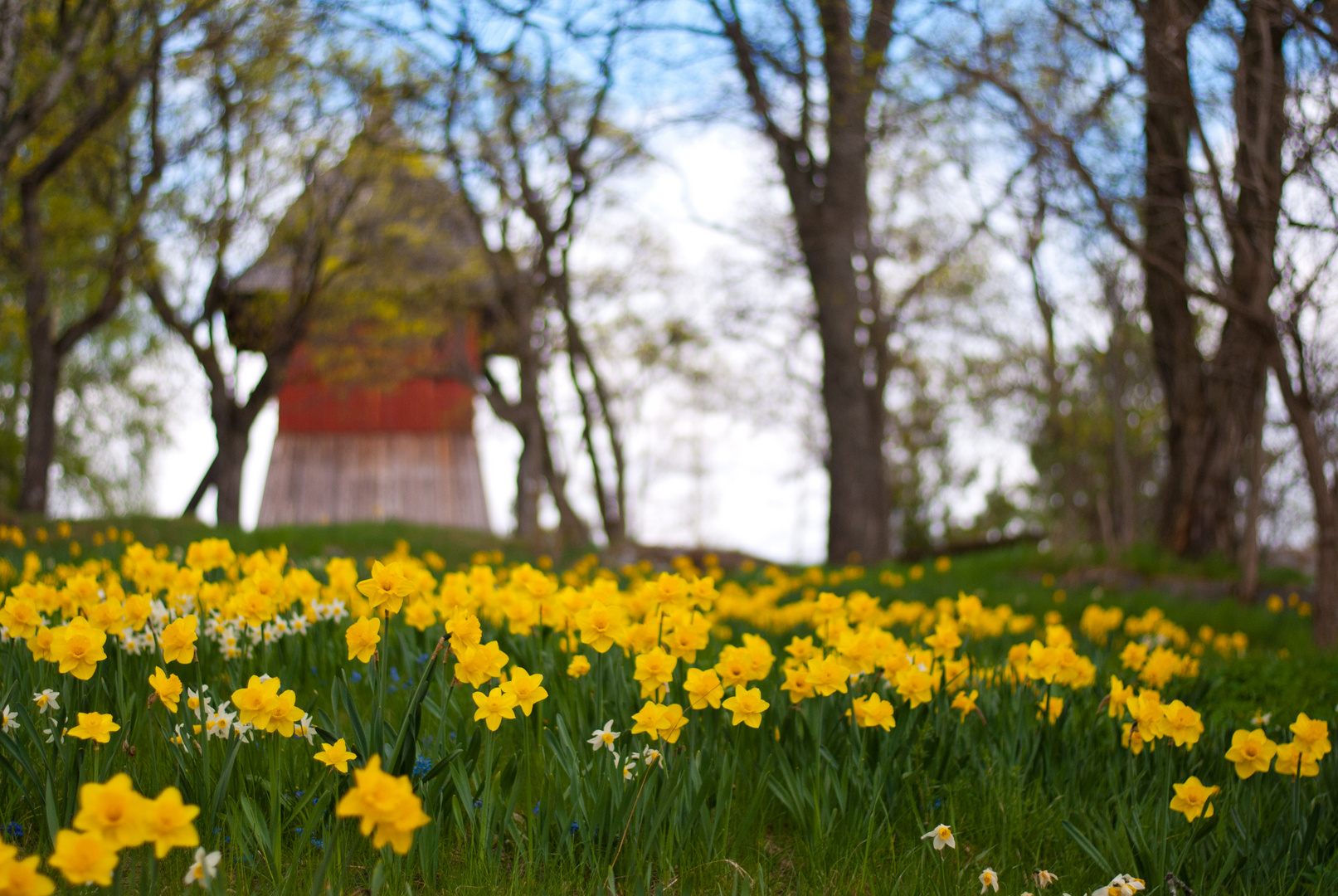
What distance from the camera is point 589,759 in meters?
2.51

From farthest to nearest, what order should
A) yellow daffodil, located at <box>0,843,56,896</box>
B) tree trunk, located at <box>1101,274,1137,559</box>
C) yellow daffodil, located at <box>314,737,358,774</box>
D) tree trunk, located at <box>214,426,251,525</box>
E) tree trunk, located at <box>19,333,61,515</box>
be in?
1. tree trunk, located at <box>214,426,251,525</box>
2. tree trunk, located at <box>19,333,61,515</box>
3. tree trunk, located at <box>1101,274,1137,559</box>
4. yellow daffodil, located at <box>314,737,358,774</box>
5. yellow daffodil, located at <box>0,843,56,896</box>

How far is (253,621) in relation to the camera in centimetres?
291

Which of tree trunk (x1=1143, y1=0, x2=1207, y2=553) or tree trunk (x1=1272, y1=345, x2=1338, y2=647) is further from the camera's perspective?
tree trunk (x1=1143, y1=0, x2=1207, y2=553)

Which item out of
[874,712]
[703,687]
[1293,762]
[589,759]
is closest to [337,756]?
[589,759]

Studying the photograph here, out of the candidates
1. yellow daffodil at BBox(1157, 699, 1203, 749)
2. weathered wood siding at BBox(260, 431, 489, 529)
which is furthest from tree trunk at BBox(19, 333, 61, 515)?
yellow daffodil at BBox(1157, 699, 1203, 749)

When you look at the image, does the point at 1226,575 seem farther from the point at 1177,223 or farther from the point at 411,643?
the point at 411,643

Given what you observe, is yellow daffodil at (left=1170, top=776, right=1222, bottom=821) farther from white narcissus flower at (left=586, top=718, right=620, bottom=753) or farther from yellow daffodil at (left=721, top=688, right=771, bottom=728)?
white narcissus flower at (left=586, top=718, right=620, bottom=753)

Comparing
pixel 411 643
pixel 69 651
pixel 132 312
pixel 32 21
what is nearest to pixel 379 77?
pixel 32 21

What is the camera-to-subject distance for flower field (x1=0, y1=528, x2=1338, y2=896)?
209 cm

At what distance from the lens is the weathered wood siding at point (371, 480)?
62.8 feet

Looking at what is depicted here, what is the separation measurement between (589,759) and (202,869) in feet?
3.18

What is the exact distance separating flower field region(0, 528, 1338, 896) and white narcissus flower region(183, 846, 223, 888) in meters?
0.02

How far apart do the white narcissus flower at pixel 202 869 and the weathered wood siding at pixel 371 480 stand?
1729cm

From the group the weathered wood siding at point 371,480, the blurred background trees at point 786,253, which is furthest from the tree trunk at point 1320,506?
the weathered wood siding at point 371,480
